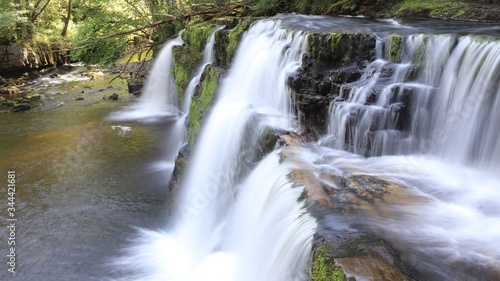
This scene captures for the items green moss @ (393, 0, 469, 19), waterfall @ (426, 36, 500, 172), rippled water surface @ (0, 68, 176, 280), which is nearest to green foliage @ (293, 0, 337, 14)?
green moss @ (393, 0, 469, 19)

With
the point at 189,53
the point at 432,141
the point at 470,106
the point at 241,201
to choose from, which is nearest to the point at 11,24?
the point at 189,53

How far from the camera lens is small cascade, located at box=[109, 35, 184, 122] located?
50.6 ft

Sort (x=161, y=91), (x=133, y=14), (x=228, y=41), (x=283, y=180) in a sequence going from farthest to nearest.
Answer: (x=133, y=14)
(x=161, y=91)
(x=228, y=41)
(x=283, y=180)

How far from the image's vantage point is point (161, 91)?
1695 cm

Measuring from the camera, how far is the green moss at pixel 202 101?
888 cm

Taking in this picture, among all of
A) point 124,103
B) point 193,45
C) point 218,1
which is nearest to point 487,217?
point 193,45

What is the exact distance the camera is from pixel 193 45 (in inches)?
511

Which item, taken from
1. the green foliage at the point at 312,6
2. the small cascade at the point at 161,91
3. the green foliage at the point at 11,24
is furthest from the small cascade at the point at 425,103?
the green foliage at the point at 11,24

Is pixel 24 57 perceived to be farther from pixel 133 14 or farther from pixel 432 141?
pixel 432 141

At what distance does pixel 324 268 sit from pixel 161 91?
15.1 m

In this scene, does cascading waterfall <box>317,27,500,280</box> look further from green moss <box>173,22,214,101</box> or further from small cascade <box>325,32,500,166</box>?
green moss <box>173,22,214,101</box>

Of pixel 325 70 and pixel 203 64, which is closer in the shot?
pixel 325 70

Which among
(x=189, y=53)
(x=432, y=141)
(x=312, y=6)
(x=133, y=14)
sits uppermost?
(x=312, y=6)

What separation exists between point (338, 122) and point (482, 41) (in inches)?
85.1
